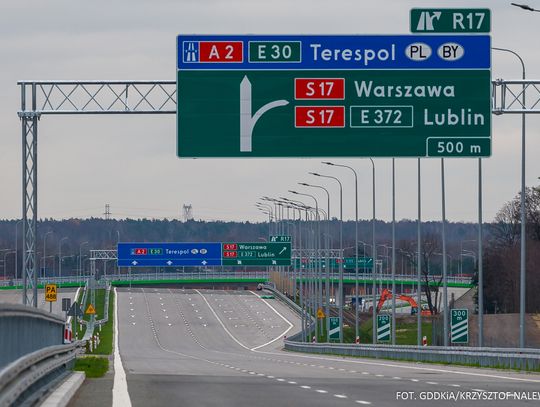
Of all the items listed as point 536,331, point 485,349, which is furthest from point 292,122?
point 536,331

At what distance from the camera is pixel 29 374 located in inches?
795

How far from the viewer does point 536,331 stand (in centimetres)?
9400

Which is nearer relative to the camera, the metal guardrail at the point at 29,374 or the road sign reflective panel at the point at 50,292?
the metal guardrail at the point at 29,374

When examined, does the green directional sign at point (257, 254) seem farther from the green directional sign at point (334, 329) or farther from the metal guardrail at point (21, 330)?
the metal guardrail at point (21, 330)

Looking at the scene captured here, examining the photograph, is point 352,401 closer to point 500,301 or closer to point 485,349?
point 485,349

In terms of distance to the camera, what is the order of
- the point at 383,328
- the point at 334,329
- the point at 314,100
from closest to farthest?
1. the point at 314,100
2. the point at 383,328
3. the point at 334,329

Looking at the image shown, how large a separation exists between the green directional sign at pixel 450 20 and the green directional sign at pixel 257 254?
9669 centimetres

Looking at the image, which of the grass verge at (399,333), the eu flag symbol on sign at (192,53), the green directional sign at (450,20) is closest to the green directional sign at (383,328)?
the grass verge at (399,333)

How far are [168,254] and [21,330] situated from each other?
114 metres

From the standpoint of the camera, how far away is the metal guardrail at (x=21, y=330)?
2005 cm

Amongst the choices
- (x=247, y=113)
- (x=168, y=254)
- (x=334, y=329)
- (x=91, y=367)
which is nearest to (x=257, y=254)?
(x=168, y=254)

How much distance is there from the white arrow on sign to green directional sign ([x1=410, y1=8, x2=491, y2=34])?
3.75m

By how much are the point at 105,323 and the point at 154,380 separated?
9435cm

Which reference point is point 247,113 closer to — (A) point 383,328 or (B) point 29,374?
(B) point 29,374
